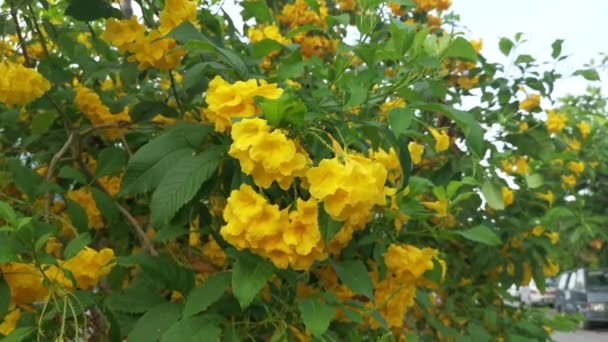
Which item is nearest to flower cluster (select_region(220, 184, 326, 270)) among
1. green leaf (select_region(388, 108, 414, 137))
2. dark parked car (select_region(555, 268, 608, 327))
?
green leaf (select_region(388, 108, 414, 137))

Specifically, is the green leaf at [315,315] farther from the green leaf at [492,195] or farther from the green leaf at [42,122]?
the green leaf at [492,195]

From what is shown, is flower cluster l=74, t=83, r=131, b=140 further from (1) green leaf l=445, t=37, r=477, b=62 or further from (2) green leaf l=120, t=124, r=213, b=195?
(1) green leaf l=445, t=37, r=477, b=62

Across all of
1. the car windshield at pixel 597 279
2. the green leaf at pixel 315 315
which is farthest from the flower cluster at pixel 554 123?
the car windshield at pixel 597 279

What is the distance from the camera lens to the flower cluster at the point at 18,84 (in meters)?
1.56

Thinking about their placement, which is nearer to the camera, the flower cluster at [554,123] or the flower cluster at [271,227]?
the flower cluster at [271,227]

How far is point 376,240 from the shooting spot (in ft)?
5.53

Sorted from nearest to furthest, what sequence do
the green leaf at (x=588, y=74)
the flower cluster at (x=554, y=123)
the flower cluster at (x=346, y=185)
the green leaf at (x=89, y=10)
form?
1. the flower cluster at (x=346, y=185)
2. the green leaf at (x=89, y=10)
3. the green leaf at (x=588, y=74)
4. the flower cluster at (x=554, y=123)

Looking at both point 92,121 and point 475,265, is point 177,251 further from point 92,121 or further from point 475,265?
point 475,265

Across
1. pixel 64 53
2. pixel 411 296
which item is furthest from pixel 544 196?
pixel 64 53

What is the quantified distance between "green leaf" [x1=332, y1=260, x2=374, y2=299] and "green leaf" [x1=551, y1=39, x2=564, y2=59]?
76.6 inches

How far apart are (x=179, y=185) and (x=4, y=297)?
1.16 ft

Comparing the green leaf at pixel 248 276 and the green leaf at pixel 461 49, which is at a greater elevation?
the green leaf at pixel 461 49

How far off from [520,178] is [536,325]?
1.97ft

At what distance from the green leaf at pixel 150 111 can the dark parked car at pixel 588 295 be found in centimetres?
1188
